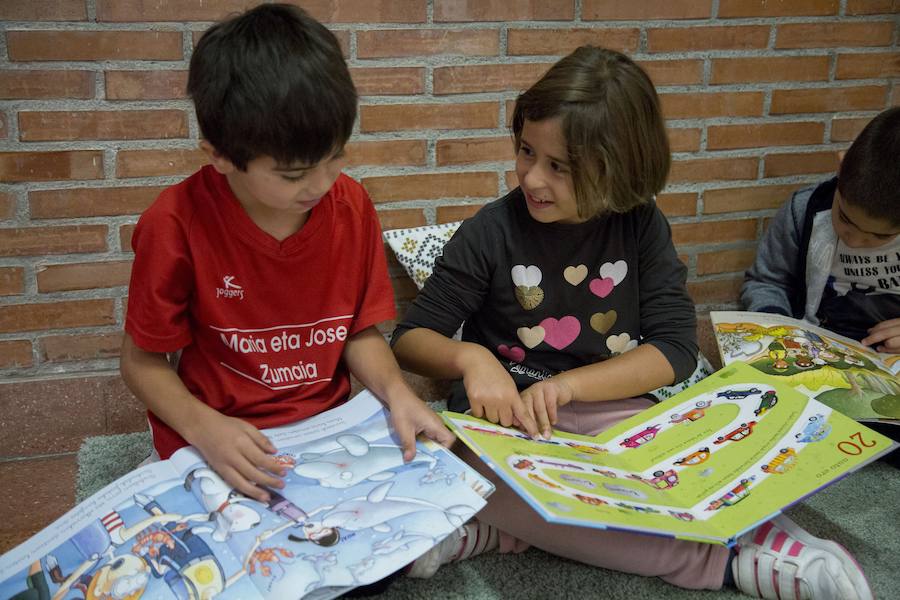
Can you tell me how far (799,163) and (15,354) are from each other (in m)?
1.52

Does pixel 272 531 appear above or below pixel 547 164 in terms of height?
below

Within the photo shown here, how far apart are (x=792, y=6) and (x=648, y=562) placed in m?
1.15

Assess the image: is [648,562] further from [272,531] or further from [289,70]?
[289,70]

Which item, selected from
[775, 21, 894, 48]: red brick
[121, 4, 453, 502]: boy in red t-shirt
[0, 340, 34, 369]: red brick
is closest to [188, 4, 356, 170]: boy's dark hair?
[121, 4, 453, 502]: boy in red t-shirt

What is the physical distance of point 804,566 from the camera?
94cm

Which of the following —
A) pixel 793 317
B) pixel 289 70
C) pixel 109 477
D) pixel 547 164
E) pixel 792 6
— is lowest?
pixel 109 477

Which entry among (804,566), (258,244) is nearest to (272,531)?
(258,244)

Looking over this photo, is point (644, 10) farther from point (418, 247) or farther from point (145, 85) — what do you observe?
point (145, 85)

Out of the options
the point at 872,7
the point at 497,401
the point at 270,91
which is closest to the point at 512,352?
the point at 497,401

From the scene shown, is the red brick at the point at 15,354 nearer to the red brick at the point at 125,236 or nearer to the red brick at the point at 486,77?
the red brick at the point at 125,236

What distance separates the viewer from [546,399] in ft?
3.36

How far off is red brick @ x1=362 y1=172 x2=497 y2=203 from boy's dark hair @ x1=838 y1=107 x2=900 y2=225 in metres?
0.60

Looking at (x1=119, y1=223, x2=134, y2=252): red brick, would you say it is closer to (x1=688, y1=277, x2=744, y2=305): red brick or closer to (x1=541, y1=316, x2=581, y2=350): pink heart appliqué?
(x1=541, y1=316, x2=581, y2=350): pink heart appliqué

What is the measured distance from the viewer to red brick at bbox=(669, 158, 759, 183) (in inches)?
64.4
